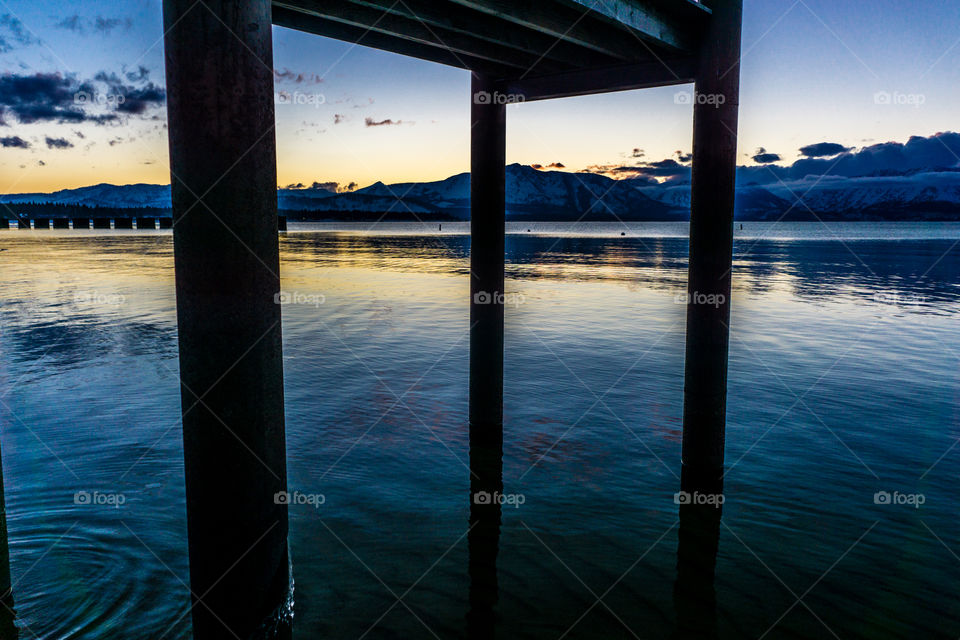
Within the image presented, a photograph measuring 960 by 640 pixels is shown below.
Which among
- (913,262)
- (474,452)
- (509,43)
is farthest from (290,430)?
(913,262)

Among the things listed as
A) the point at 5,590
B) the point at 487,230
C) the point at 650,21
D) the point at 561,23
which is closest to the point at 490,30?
the point at 561,23

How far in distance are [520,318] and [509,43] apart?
16.7m

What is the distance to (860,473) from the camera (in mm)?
9609

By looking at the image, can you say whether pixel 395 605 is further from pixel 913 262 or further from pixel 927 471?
pixel 913 262

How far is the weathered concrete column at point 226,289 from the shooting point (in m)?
3.67

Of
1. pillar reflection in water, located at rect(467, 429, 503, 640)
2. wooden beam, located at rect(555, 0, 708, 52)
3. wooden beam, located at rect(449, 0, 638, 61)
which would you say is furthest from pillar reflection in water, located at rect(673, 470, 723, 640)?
wooden beam, located at rect(449, 0, 638, 61)

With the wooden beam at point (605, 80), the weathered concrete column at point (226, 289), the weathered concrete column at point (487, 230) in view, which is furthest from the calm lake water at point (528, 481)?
the wooden beam at point (605, 80)

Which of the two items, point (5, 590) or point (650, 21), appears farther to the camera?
point (650, 21)

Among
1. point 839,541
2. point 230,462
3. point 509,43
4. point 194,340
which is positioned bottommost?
point 839,541

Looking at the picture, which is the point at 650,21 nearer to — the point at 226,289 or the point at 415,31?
the point at 415,31

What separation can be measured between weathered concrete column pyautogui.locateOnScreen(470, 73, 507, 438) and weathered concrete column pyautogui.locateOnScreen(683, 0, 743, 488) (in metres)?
2.85

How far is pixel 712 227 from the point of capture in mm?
7797

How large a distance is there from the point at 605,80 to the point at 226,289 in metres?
6.99

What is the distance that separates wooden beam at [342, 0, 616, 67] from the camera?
6861 millimetres
